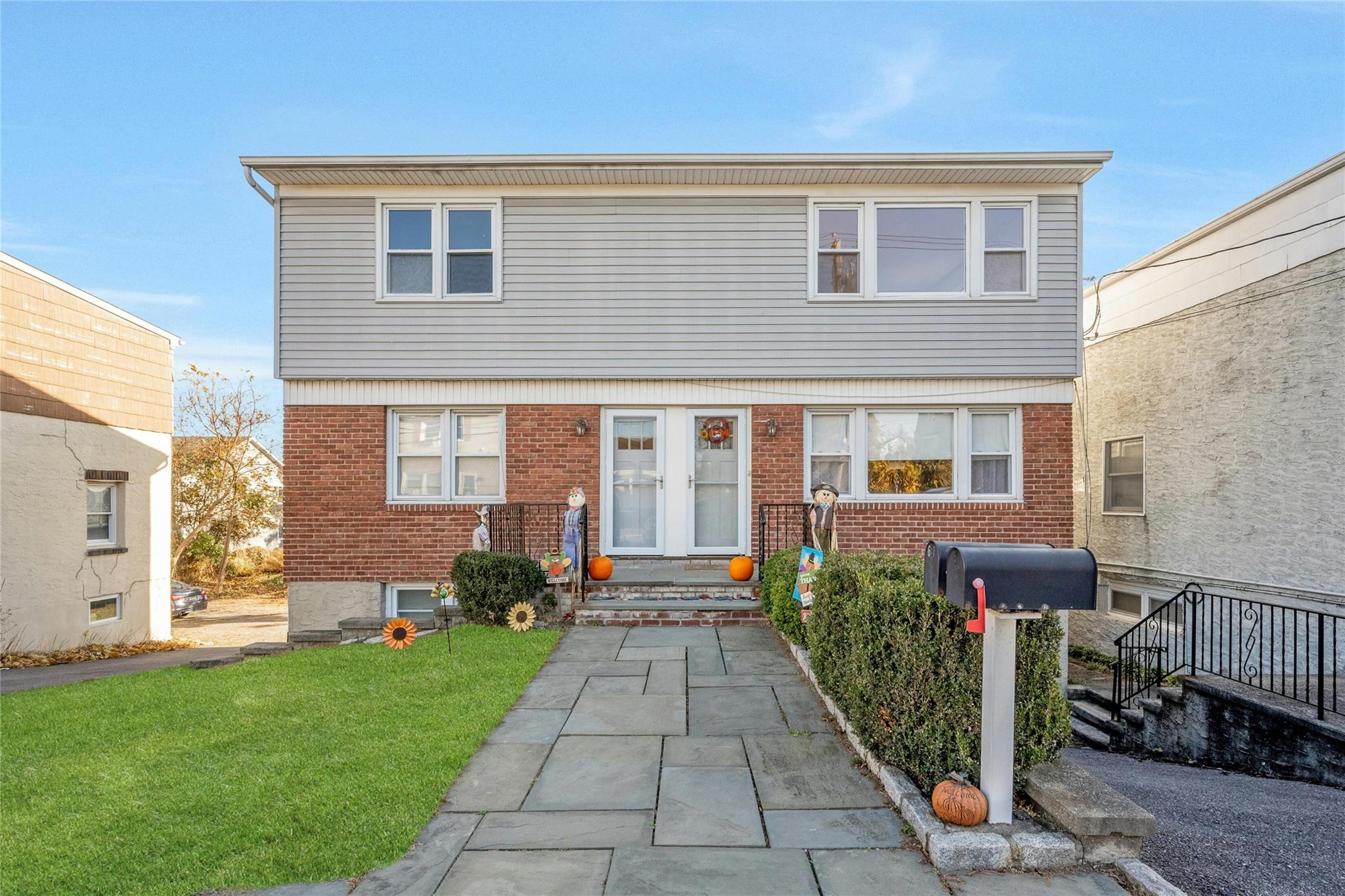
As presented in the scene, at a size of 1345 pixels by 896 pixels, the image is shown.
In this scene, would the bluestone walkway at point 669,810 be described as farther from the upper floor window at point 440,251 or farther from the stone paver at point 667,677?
the upper floor window at point 440,251

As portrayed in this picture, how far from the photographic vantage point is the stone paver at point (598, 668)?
21.4 feet

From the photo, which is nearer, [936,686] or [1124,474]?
[936,686]

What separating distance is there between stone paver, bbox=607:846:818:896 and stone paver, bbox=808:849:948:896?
8 centimetres

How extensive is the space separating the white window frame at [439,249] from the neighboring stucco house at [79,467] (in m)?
6.25

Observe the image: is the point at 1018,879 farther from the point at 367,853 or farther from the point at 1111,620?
the point at 1111,620

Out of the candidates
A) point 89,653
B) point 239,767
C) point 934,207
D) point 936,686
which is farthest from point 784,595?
point 89,653

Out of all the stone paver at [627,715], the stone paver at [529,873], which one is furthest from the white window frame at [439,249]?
the stone paver at [529,873]

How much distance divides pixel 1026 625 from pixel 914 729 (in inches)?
31.0

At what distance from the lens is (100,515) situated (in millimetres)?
13570

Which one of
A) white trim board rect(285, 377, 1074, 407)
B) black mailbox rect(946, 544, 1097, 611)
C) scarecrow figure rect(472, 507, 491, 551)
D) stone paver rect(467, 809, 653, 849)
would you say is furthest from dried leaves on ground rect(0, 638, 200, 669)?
black mailbox rect(946, 544, 1097, 611)

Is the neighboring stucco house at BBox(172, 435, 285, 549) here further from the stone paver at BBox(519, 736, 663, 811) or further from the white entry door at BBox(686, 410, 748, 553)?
the stone paver at BBox(519, 736, 663, 811)

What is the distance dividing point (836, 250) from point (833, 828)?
27.4 ft

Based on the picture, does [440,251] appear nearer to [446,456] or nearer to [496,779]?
[446,456]

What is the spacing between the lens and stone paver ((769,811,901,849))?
3.45 m
